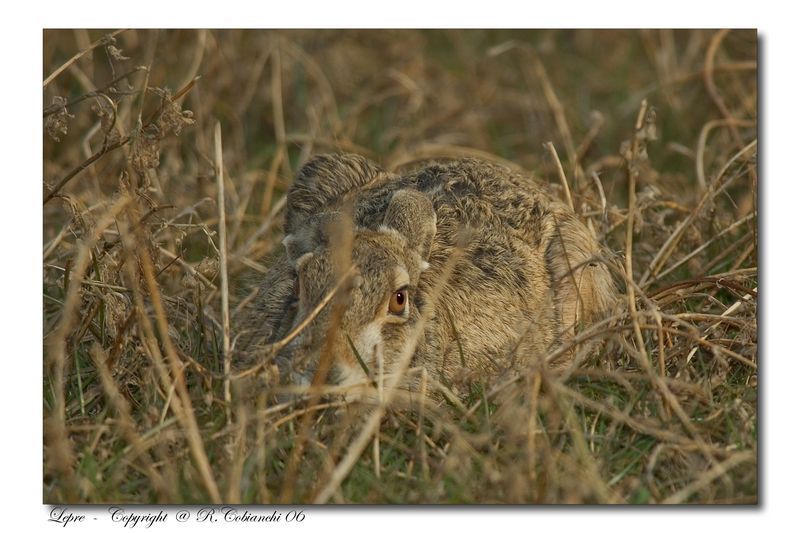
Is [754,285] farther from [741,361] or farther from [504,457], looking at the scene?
[504,457]

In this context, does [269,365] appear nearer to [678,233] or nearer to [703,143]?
[678,233]

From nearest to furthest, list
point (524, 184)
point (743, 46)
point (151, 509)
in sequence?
point (151, 509), point (524, 184), point (743, 46)

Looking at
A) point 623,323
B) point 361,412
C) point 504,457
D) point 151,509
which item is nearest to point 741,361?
point 623,323

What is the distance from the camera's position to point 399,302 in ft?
17.2

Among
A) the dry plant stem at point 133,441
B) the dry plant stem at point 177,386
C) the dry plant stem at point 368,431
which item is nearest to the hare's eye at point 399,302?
the dry plant stem at point 368,431

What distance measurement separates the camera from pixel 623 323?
230 inches

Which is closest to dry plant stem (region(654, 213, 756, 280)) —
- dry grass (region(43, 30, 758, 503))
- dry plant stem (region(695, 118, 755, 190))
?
dry grass (region(43, 30, 758, 503))

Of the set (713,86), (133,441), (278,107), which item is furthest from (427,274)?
(713,86)

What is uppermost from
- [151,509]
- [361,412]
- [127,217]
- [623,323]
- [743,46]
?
[743,46]

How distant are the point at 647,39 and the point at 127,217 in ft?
19.3

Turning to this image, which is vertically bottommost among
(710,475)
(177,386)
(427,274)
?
(710,475)

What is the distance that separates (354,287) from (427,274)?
2.52ft

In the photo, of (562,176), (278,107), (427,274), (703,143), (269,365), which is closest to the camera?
(269,365)

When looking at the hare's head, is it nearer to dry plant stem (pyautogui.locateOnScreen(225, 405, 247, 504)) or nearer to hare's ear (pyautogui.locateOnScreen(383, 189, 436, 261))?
hare's ear (pyautogui.locateOnScreen(383, 189, 436, 261))
